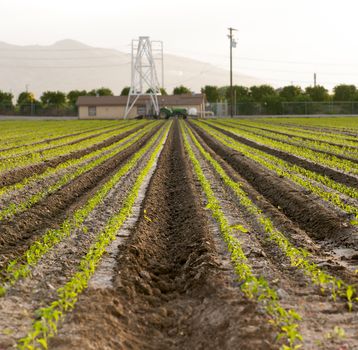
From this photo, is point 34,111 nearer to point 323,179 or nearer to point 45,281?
point 323,179

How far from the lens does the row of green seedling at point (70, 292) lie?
4.71m

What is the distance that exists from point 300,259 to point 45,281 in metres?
3.20

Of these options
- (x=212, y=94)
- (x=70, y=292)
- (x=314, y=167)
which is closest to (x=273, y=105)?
(x=212, y=94)

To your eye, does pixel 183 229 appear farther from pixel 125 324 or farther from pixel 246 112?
pixel 246 112

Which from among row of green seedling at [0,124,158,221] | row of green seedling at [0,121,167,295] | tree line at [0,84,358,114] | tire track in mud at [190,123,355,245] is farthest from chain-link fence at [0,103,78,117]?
row of green seedling at [0,121,167,295]

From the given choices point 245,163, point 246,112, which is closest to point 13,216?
point 245,163

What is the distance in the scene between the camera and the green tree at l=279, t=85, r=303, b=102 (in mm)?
82363

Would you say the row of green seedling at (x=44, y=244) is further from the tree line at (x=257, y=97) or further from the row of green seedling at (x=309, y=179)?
the tree line at (x=257, y=97)

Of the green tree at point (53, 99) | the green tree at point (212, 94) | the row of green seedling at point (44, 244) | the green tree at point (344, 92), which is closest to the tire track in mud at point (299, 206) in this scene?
the row of green seedling at point (44, 244)

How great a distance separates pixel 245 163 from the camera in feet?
59.4

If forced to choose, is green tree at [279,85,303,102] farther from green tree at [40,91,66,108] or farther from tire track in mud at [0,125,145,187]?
tire track in mud at [0,125,145,187]

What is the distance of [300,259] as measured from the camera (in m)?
7.11

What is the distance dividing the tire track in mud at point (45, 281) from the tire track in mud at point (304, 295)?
7.64ft

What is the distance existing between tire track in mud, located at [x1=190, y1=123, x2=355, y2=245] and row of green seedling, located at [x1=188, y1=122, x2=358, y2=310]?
0.67 metres
